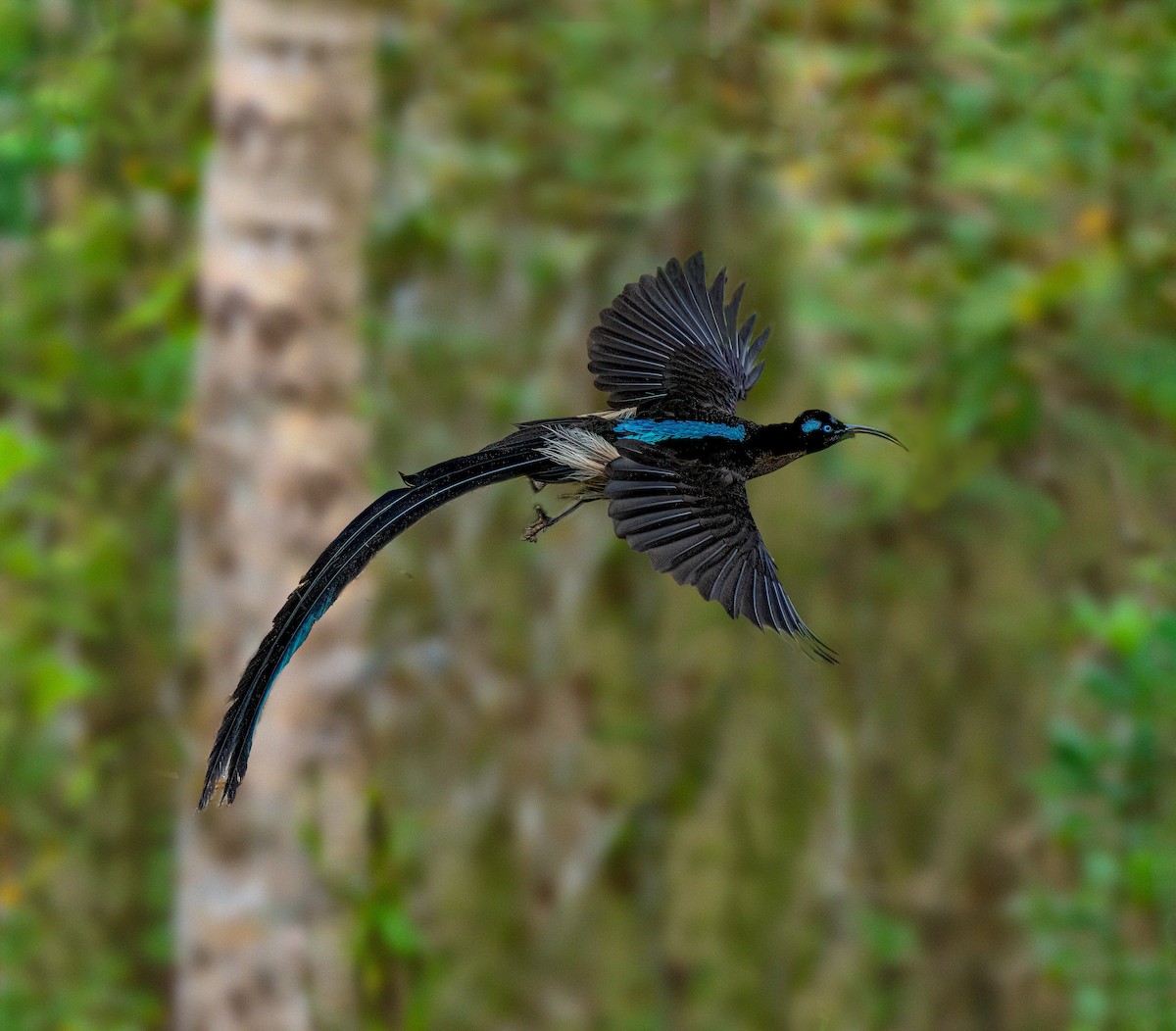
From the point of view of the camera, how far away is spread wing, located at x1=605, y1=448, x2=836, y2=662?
63cm

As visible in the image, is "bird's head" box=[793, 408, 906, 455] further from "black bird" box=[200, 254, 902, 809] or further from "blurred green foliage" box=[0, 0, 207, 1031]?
"blurred green foliage" box=[0, 0, 207, 1031]

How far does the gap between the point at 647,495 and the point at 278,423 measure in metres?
1.38

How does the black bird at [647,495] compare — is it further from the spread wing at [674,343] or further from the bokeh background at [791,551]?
the bokeh background at [791,551]

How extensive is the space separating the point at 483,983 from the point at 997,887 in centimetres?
101

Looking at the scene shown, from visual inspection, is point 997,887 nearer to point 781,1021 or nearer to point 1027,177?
point 781,1021

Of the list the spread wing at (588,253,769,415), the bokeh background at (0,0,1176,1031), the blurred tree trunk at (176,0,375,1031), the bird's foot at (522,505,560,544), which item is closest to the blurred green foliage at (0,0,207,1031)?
the bokeh background at (0,0,1176,1031)

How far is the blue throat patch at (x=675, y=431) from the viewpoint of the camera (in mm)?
751

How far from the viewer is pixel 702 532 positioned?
0.67 metres

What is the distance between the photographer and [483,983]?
2523 millimetres

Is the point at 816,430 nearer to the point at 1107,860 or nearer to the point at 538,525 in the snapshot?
the point at 538,525

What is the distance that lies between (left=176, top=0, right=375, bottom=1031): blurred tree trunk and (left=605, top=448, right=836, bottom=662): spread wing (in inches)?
48.5

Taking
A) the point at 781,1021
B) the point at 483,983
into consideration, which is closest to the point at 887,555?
the point at 781,1021

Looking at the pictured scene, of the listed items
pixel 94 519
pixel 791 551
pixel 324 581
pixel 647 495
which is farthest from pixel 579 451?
pixel 94 519

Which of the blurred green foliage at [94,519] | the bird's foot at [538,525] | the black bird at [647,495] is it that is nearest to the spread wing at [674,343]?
the black bird at [647,495]
